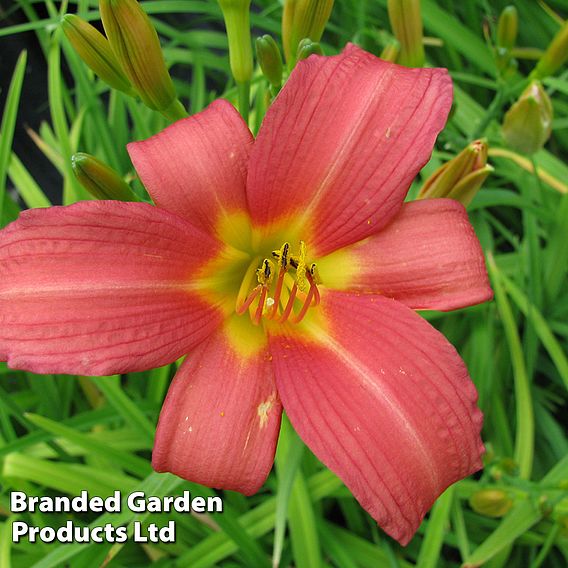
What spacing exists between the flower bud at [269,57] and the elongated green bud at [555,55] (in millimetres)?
568

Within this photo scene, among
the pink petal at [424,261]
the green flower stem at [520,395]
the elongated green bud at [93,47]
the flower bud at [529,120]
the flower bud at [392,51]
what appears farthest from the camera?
the green flower stem at [520,395]

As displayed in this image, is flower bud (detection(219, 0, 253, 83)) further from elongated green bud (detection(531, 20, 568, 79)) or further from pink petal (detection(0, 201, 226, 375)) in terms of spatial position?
elongated green bud (detection(531, 20, 568, 79))

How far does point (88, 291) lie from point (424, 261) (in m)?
0.37

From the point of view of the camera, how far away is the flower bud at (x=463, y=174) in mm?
859

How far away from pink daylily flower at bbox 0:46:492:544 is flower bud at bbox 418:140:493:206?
0.16 metres

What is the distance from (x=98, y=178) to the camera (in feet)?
2.53

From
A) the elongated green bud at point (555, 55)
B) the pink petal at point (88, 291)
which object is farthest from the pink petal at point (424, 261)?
the elongated green bud at point (555, 55)

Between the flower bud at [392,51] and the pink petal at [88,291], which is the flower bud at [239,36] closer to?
the flower bud at [392,51]

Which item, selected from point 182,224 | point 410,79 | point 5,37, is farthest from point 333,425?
point 5,37

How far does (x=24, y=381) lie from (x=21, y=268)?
983 mm

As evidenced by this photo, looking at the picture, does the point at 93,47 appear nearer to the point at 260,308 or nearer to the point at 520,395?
the point at 260,308

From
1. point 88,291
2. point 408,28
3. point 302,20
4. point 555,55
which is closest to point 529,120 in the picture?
point 555,55

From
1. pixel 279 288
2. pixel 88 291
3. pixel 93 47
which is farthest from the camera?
pixel 93 47

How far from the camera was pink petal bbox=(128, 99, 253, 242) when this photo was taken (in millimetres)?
710
